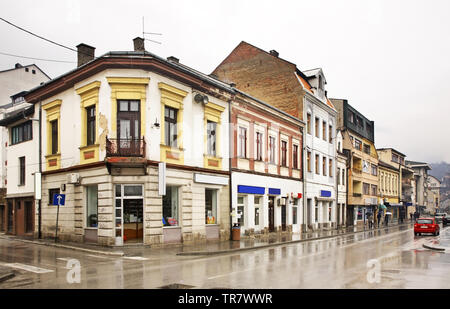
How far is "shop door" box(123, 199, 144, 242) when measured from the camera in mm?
18875

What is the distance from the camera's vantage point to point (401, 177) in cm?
7569

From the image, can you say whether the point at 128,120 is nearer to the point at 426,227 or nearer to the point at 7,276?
the point at 7,276

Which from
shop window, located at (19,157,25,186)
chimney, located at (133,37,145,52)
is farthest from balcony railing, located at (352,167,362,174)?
shop window, located at (19,157,25,186)

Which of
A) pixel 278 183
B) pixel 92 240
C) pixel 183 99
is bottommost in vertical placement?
pixel 92 240

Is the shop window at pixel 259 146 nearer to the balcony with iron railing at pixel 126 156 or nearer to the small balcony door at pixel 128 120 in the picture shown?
the small balcony door at pixel 128 120

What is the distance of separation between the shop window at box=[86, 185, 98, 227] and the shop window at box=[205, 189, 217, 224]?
6037 millimetres

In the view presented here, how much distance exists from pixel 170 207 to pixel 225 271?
29.2 ft

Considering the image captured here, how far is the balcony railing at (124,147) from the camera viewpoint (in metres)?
18.4

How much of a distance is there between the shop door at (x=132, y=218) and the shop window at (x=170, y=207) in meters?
1.38

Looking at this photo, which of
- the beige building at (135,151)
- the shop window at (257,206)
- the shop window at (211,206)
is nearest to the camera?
the beige building at (135,151)

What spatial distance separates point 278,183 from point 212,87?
1055 centimetres

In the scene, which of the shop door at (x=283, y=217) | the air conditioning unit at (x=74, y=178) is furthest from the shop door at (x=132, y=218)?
the shop door at (x=283, y=217)
